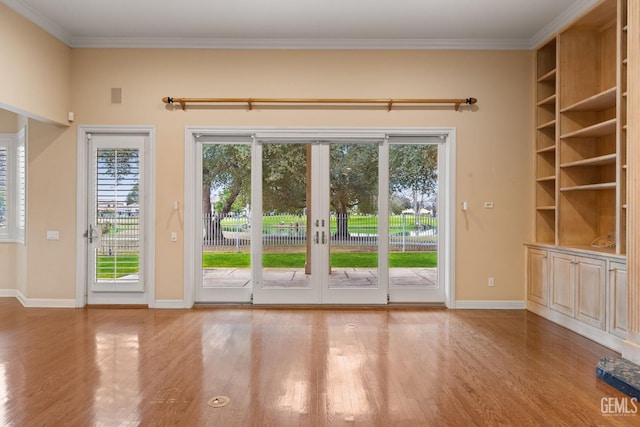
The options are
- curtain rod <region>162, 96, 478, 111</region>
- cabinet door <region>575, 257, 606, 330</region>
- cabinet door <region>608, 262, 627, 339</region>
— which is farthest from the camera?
curtain rod <region>162, 96, 478, 111</region>

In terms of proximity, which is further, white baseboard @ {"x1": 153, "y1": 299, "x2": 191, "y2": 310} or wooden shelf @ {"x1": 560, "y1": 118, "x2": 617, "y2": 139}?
white baseboard @ {"x1": 153, "y1": 299, "x2": 191, "y2": 310}

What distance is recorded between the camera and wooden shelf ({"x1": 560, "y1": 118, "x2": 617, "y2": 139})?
4082 millimetres

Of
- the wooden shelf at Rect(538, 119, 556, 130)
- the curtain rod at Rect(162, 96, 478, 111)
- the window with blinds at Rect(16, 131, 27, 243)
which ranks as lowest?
the window with blinds at Rect(16, 131, 27, 243)

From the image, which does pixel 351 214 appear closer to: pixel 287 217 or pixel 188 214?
pixel 287 217

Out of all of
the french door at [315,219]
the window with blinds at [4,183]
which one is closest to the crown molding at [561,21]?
the french door at [315,219]

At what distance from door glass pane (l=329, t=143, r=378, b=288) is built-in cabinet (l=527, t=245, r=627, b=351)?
2.02 meters

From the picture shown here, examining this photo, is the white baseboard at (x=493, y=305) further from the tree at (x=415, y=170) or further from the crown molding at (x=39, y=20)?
the crown molding at (x=39, y=20)

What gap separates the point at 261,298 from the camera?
546 cm

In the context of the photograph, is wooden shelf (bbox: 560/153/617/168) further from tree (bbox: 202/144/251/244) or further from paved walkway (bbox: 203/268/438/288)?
tree (bbox: 202/144/251/244)

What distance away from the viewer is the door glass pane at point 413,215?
5.54 meters

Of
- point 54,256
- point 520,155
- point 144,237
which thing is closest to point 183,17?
point 144,237

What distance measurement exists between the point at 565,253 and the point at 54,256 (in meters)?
6.30

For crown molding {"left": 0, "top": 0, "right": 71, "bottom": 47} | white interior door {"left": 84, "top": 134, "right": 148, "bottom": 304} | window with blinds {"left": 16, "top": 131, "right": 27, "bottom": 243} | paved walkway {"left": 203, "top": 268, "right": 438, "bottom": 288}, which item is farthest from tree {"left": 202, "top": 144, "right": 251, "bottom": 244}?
window with blinds {"left": 16, "top": 131, "right": 27, "bottom": 243}

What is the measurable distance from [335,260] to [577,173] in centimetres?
311
